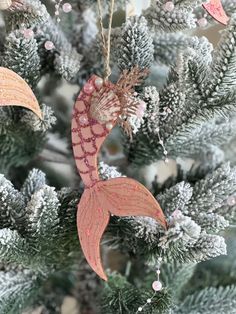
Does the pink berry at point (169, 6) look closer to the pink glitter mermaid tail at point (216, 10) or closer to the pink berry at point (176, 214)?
the pink glitter mermaid tail at point (216, 10)

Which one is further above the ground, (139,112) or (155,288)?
(139,112)

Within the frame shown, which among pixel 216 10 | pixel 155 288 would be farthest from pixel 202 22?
pixel 155 288

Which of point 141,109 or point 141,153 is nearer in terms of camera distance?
point 141,109

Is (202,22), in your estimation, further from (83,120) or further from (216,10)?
(83,120)

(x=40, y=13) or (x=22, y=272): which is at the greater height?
(x=40, y=13)

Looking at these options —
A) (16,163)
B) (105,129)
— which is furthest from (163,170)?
(105,129)

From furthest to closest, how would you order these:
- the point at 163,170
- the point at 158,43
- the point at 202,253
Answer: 1. the point at 163,170
2. the point at 158,43
3. the point at 202,253

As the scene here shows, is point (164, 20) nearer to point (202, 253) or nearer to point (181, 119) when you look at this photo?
point (181, 119)

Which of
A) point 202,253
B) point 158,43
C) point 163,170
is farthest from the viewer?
point 163,170
